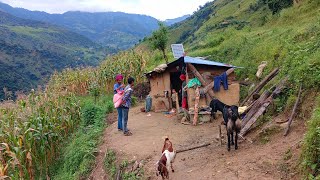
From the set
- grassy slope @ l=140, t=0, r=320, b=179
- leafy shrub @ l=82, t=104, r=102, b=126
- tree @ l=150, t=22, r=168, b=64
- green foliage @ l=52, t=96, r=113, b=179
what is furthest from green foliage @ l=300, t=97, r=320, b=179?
tree @ l=150, t=22, r=168, b=64

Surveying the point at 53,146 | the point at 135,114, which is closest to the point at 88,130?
the point at 53,146

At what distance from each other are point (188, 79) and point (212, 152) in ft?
16.0

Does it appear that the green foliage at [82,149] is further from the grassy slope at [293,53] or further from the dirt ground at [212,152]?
the grassy slope at [293,53]

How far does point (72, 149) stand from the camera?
10680 millimetres

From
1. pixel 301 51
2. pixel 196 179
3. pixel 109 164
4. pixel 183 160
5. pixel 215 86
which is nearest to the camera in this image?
pixel 196 179

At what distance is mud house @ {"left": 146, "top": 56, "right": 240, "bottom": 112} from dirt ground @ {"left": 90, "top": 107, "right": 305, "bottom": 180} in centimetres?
142

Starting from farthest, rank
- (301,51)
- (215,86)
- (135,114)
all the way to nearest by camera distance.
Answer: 1. (135,114)
2. (215,86)
3. (301,51)

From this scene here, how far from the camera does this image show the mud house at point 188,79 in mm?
12146

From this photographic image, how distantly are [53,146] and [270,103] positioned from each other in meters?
6.86

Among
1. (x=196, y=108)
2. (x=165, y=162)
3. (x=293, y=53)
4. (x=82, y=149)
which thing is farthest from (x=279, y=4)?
(x=165, y=162)

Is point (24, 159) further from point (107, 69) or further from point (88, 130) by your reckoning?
point (107, 69)

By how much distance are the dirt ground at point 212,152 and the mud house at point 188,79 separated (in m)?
1.42

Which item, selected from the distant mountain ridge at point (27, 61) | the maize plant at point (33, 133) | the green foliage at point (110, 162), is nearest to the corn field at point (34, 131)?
the maize plant at point (33, 133)

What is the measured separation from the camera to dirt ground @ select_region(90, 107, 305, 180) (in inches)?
250
